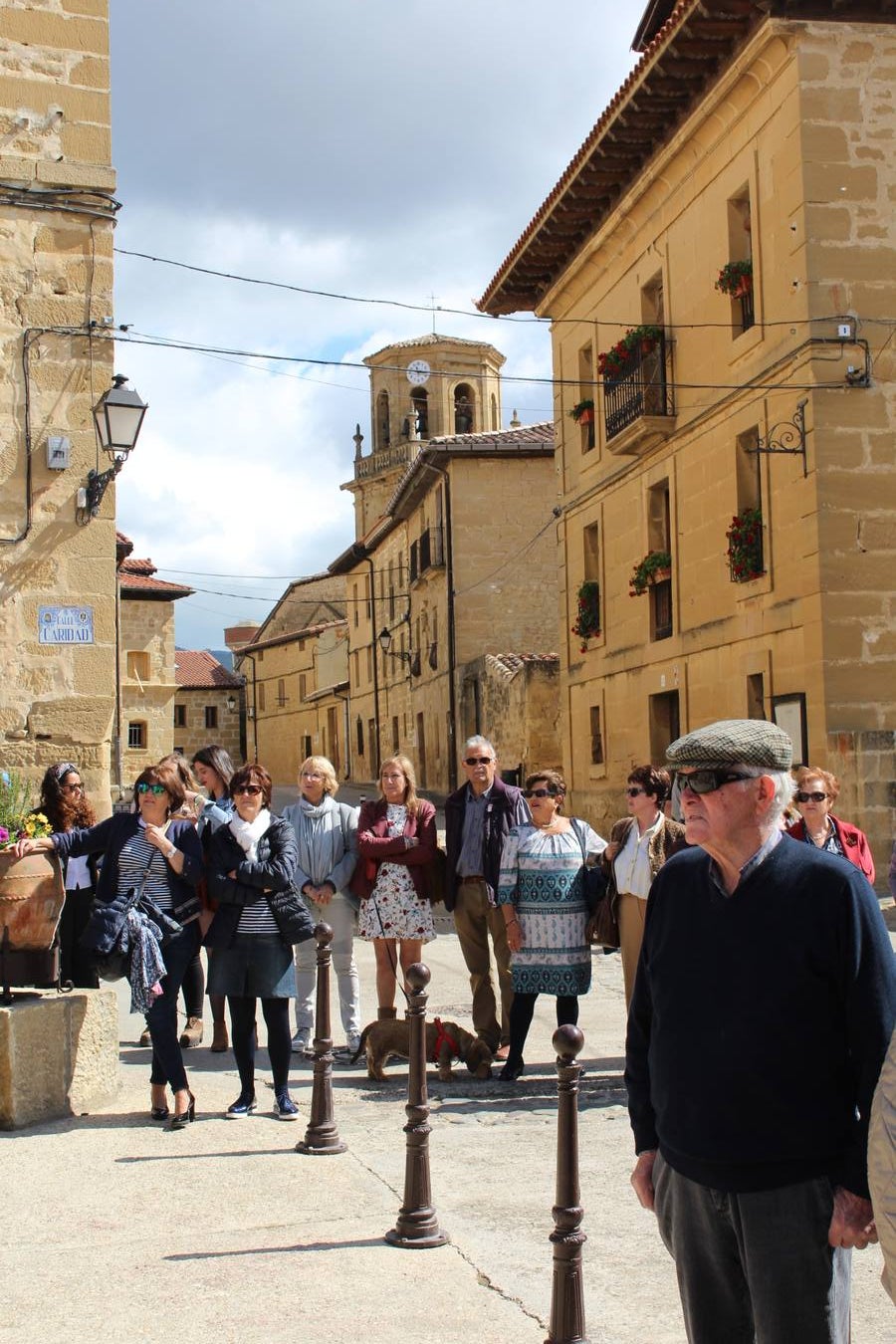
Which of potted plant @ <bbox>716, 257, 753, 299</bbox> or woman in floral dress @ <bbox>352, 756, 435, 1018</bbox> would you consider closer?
woman in floral dress @ <bbox>352, 756, 435, 1018</bbox>

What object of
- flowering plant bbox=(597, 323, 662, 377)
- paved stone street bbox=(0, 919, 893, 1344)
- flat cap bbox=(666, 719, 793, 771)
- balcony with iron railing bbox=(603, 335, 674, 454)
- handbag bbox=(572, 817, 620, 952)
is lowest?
paved stone street bbox=(0, 919, 893, 1344)

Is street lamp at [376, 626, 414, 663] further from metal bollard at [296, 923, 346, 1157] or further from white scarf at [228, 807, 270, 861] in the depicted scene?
metal bollard at [296, 923, 346, 1157]

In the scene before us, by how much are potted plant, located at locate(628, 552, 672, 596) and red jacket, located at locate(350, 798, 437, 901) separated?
40.0 feet

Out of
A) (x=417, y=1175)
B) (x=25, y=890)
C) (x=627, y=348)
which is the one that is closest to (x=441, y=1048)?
(x=25, y=890)

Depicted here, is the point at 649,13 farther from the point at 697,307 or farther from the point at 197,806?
the point at 197,806

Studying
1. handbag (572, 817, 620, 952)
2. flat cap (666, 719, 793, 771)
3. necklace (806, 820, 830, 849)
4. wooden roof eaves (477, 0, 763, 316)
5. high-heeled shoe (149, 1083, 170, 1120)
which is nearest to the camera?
flat cap (666, 719, 793, 771)

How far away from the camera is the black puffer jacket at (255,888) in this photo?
7121 millimetres

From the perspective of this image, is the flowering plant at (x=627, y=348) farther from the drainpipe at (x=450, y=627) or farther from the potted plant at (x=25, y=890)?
the drainpipe at (x=450, y=627)

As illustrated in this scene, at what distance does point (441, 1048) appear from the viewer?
26.0ft

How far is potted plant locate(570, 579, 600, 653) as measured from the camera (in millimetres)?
23594

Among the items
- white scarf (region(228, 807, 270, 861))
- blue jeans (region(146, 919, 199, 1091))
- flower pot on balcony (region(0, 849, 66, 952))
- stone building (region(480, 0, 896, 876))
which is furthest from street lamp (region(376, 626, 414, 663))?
flower pot on balcony (region(0, 849, 66, 952))

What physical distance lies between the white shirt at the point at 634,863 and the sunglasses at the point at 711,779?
436cm

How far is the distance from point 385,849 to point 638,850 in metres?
1.75

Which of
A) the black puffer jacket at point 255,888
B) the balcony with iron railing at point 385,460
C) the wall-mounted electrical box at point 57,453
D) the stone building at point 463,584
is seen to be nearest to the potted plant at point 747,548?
the wall-mounted electrical box at point 57,453
